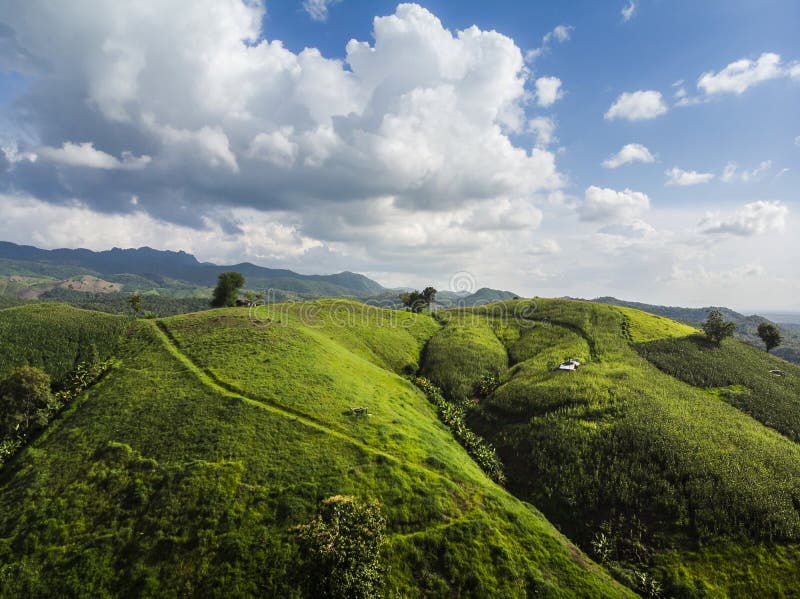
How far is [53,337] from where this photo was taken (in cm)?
6638

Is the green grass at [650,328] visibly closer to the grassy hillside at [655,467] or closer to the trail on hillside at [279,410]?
the grassy hillside at [655,467]

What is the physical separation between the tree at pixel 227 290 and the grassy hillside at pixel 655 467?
84.6 meters

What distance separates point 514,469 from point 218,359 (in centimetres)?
5418

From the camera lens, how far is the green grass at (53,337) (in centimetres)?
6003

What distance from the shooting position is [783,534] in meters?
35.7

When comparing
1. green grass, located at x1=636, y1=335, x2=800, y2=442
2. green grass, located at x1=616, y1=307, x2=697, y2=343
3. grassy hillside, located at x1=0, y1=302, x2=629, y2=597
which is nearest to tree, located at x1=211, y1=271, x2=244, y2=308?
grassy hillside, located at x1=0, y1=302, x2=629, y2=597

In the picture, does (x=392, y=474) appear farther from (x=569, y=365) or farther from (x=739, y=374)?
(x=739, y=374)

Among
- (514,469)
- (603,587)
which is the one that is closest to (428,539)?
(603,587)

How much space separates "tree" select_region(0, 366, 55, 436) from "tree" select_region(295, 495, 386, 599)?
44197 millimetres

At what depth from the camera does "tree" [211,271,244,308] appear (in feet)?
401

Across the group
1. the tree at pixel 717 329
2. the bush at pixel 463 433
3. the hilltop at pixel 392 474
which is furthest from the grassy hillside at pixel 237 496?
the tree at pixel 717 329

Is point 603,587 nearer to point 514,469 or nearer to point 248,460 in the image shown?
point 514,469

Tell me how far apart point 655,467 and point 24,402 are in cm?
8667

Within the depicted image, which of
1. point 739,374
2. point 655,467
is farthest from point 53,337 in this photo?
point 739,374
